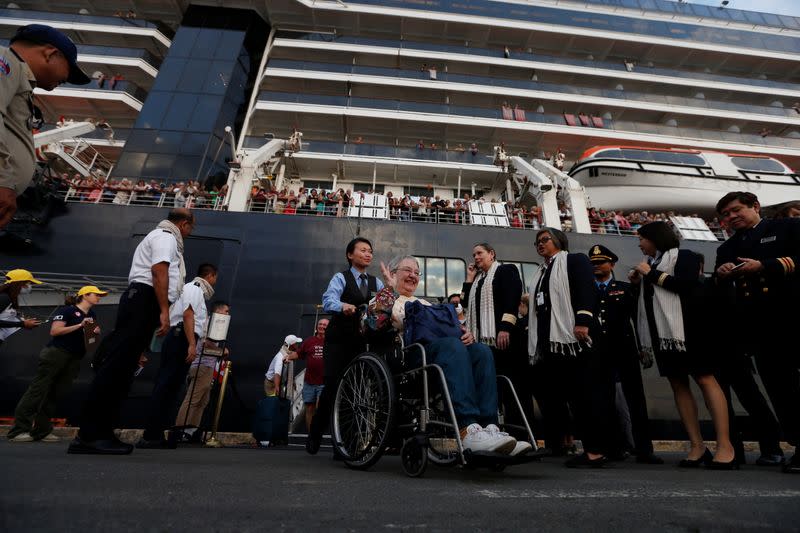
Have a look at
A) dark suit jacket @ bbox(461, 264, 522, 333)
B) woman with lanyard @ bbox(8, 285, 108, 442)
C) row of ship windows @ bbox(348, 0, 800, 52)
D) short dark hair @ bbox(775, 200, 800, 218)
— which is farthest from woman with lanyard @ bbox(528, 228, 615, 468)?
row of ship windows @ bbox(348, 0, 800, 52)

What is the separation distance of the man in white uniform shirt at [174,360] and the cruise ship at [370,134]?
3486 mm

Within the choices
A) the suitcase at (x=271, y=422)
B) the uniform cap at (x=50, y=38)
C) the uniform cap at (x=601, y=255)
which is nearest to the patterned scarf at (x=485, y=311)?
the uniform cap at (x=601, y=255)

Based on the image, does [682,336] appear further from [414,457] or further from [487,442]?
[414,457]

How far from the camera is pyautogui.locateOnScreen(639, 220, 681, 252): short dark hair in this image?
10.4 ft

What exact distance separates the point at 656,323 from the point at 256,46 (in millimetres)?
19700

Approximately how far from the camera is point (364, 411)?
2.34 meters

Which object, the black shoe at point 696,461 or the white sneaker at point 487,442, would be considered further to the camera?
the black shoe at point 696,461

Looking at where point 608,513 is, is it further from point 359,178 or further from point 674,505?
point 359,178

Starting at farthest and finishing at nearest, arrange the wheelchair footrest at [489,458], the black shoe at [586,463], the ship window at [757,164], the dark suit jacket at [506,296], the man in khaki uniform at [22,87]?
1. the ship window at [757,164]
2. the dark suit jacket at [506,296]
3. the black shoe at [586,463]
4. the wheelchair footrest at [489,458]
5. the man in khaki uniform at [22,87]

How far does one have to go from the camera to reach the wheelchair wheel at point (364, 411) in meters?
2.10

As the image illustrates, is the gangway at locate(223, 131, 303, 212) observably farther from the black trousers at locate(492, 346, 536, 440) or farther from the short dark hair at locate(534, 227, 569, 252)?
the short dark hair at locate(534, 227, 569, 252)

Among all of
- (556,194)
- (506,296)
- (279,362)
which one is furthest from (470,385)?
(556,194)

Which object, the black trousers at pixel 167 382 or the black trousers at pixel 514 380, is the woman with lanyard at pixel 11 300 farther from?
the black trousers at pixel 514 380

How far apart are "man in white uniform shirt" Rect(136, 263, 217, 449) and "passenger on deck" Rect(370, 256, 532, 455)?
7.65 ft
